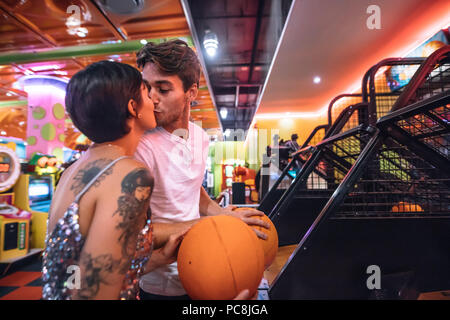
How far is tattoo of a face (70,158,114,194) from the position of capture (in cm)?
86

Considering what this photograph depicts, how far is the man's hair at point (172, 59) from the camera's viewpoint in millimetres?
1291

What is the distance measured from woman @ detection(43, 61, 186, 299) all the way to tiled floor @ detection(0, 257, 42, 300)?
364 cm

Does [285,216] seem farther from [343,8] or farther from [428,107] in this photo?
[343,8]

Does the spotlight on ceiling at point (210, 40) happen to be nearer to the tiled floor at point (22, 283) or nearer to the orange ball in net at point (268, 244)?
the orange ball in net at point (268, 244)

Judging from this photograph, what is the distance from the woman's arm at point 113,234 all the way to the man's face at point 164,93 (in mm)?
539

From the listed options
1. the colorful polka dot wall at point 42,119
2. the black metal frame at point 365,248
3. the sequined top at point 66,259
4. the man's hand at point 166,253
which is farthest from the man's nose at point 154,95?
the colorful polka dot wall at point 42,119

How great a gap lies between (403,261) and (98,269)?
2.39 meters

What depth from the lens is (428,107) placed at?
1.55m

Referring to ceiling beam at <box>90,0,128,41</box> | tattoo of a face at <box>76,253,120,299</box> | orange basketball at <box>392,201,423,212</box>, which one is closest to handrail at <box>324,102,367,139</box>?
orange basketball at <box>392,201,423,212</box>

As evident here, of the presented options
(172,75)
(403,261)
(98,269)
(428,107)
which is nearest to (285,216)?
(403,261)

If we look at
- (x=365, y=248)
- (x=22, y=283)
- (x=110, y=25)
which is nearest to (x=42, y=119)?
(x=110, y=25)

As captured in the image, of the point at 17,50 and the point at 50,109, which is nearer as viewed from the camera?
the point at 17,50

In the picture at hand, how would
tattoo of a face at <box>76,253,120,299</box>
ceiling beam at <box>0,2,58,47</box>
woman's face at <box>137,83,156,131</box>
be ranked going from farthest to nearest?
ceiling beam at <box>0,2,58,47</box> → woman's face at <box>137,83,156,131</box> → tattoo of a face at <box>76,253,120,299</box>

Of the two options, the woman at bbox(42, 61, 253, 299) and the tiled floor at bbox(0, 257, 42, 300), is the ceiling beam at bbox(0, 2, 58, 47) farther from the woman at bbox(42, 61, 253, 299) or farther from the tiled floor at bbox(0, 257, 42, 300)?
the woman at bbox(42, 61, 253, 299)
